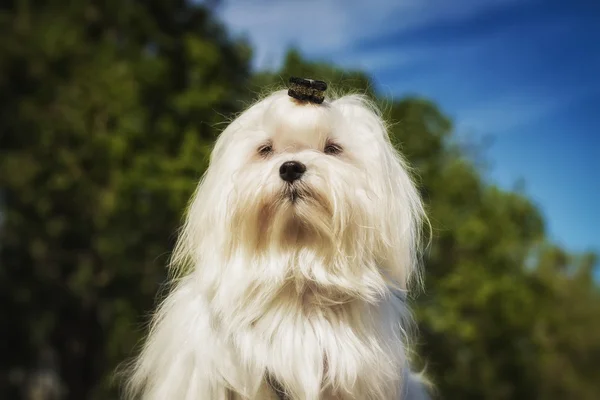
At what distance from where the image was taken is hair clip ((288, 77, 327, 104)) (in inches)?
131

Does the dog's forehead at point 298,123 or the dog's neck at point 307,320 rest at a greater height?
the dog's forehead at point 298,123

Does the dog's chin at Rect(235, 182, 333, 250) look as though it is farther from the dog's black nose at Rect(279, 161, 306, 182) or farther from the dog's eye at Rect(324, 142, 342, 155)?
the dog's eye at Rect(324, 142, 342, 155)

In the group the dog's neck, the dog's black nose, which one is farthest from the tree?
the dog's black nose

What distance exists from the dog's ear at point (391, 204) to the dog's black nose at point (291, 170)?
36 centimetres

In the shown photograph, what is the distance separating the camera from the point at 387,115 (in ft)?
15.7

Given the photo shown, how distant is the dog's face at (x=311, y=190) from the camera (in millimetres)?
3094

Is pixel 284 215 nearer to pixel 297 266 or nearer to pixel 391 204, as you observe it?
pixel 297 266

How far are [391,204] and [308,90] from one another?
69 cm

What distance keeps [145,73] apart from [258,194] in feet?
36.6

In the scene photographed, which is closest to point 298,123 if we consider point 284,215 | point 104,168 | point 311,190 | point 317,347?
point 311,190

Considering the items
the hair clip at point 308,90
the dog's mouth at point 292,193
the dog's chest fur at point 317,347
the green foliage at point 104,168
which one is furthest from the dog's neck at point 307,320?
the green foliage at point 104,168

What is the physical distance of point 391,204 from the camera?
323 cm

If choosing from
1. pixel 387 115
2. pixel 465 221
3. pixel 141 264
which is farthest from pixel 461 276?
pixel 387 115

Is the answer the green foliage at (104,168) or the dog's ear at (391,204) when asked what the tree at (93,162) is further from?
the dog's ear at (391,204)
